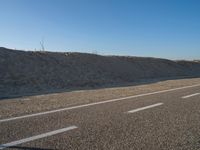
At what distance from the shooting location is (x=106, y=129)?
6.84m

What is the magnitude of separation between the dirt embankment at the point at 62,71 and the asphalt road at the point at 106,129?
29.5 ft

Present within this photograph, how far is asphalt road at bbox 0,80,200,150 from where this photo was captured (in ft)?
18.5

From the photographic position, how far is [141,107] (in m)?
10.2

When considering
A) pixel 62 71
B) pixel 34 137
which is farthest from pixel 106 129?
pixel 62 71

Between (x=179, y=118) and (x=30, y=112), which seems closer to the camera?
(x=179, y=118)

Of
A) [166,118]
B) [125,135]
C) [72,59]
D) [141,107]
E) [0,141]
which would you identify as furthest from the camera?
[72,59]

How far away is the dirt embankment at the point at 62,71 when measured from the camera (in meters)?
22.4

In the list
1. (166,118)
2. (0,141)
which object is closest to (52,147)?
(0,141)

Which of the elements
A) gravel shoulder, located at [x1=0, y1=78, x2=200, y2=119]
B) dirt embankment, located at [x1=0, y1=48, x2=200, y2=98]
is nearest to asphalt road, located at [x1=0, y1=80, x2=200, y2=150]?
gravel shoulder, located at [x1=0, y1=78, x2=200, y2=119]

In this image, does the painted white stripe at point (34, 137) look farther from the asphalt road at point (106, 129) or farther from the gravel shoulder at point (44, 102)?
the gravel shoulder at point (44, 102)

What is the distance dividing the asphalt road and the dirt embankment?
29.5ft

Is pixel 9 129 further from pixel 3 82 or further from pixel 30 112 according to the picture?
pixel 3 82

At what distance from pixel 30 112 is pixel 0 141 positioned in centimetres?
359

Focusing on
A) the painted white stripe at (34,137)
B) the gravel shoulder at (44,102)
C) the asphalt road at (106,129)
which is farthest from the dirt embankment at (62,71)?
the painted white stripe at (34,137)
